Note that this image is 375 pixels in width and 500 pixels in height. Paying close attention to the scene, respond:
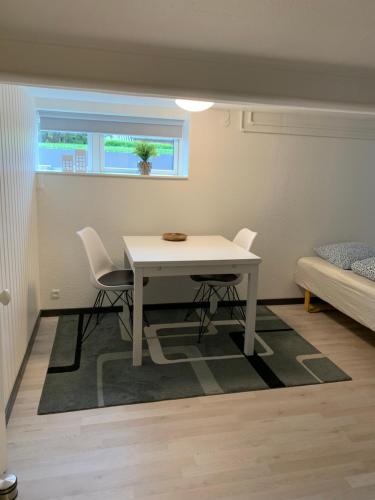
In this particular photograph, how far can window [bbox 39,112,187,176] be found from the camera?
140 inches

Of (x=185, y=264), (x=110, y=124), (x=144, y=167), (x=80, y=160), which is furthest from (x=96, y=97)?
(x=185, y=264)

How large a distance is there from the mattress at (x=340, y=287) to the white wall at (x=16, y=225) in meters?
2.60

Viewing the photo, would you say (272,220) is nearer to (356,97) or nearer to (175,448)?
(356,97)

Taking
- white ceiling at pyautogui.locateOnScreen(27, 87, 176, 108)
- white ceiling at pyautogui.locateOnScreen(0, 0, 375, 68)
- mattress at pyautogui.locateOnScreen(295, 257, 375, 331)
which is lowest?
mattress at pyautogui.locateOnScreen(295, 257, 375, 331)

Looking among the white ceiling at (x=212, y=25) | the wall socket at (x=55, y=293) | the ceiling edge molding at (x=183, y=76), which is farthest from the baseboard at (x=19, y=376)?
the white ceiling at (x=212, y=25)

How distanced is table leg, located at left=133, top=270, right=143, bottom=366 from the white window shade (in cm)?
176

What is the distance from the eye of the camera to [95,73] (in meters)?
1.40

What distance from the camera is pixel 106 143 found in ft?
12.3

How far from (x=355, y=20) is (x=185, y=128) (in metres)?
2.78

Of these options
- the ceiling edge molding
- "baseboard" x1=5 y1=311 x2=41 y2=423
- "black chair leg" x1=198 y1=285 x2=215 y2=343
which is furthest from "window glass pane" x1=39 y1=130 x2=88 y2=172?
the ceiling edge molding

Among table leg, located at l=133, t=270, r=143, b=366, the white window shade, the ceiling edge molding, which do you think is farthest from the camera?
the white window shade

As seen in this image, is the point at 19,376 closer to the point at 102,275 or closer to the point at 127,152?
the point at 102,275

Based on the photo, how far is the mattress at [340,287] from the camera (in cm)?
298

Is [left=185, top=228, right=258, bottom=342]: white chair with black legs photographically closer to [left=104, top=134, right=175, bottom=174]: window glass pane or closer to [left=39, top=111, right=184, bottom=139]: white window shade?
[left=104, top=134, right=175, bottom=174]: window glass pane
